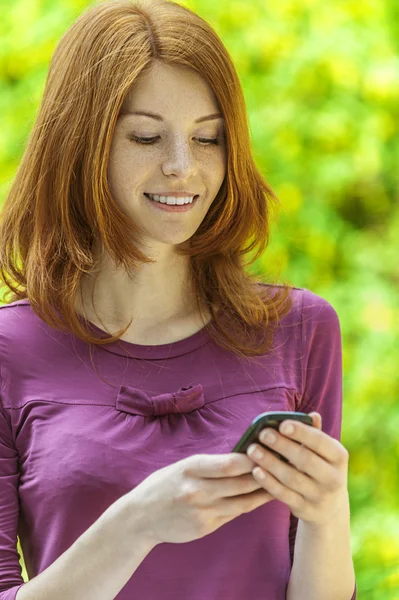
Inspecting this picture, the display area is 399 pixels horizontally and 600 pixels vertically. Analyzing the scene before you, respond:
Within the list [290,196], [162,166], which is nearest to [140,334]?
[162,166]

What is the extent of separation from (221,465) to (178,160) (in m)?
0.49

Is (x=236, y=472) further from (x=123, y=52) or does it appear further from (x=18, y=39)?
(x=18, y=39)

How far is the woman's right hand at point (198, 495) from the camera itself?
1.23 m

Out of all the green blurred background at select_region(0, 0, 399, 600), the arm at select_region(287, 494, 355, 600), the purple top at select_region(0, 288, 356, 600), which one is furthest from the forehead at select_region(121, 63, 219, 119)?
the green blurred background at select_region(0, 0, 399, 600)

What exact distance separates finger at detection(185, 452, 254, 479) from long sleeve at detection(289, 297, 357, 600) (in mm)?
446

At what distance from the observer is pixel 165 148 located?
1523mm

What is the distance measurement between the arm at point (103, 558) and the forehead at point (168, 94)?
21.9 inches

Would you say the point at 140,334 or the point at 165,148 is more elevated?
the point at 165,148

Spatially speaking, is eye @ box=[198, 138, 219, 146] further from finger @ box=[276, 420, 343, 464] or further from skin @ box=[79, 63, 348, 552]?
finger @ box=[276, 420, 343, 464]

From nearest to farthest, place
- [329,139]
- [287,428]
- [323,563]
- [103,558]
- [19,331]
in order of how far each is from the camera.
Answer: [287,428] < [103,558] < [323,563] < [19,331] < [329,139]

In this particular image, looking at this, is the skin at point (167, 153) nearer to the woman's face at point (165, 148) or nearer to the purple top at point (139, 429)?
the woman's face at point (165, 148)

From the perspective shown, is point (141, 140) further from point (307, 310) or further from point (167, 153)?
point (307, 310)

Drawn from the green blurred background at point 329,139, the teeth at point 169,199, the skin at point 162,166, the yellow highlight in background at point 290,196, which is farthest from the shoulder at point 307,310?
the yellow highlight in background at point 290,196

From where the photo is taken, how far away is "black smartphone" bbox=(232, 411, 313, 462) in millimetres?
1207
